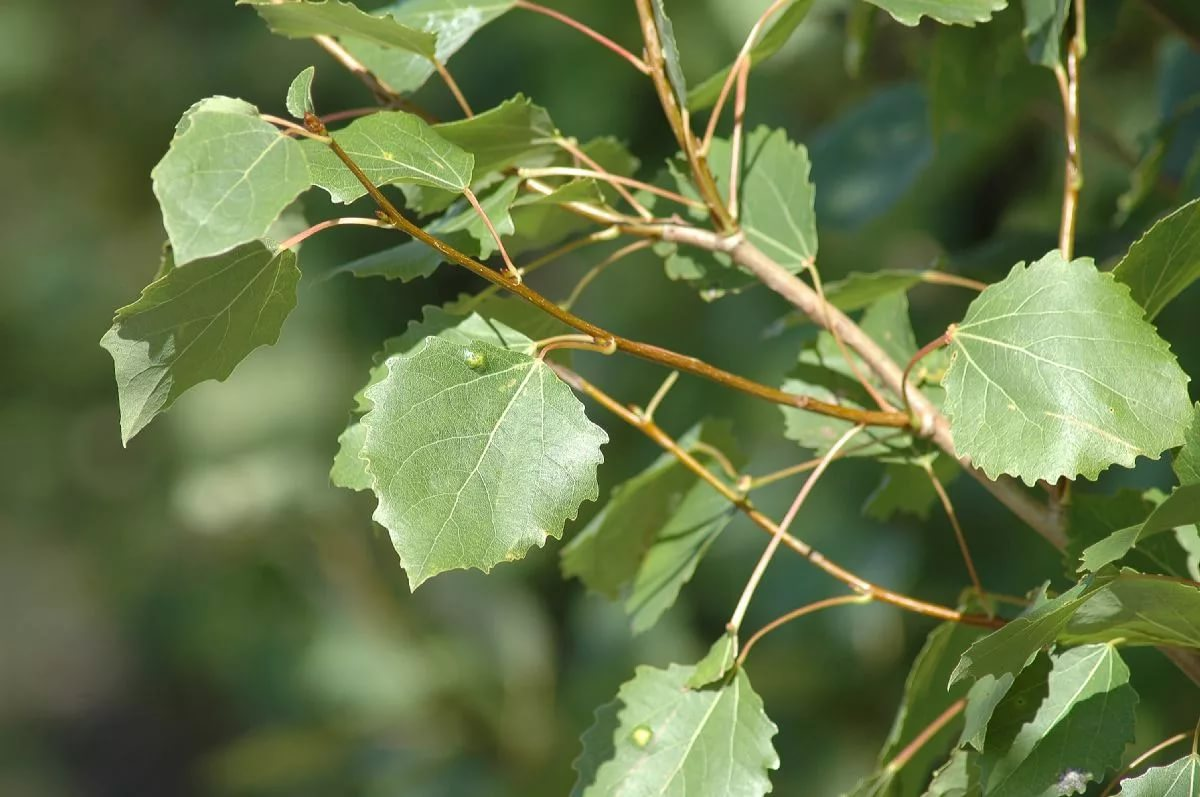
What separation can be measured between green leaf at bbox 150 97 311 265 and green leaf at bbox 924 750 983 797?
45 cm

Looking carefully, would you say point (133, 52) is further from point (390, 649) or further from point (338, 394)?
point (390, 649)

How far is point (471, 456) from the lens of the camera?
0.63 metres

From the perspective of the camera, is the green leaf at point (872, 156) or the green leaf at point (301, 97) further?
the green leaf at point (872, 156)

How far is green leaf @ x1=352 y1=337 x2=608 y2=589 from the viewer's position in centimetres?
61

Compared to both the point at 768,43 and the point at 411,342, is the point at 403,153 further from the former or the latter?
the point at 768,43

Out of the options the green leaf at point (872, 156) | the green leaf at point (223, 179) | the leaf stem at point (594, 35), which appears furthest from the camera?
the green leaf at point (872, 156)

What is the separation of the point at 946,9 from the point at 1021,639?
0.35 metres

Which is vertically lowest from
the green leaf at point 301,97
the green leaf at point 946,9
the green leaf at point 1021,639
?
the green leaf at point 1021,639

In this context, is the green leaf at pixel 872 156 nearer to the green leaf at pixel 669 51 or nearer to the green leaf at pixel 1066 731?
the green leaf at pixel 669 51

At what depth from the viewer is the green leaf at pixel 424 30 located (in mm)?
822

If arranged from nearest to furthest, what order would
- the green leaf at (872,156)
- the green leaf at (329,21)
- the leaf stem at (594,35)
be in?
the green leaf at (329,21) < the leaf stem at (594,35) < the green leaf at (872,156)

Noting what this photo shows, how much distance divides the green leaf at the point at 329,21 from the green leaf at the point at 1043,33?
39 cm

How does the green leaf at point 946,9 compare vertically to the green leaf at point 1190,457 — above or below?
above

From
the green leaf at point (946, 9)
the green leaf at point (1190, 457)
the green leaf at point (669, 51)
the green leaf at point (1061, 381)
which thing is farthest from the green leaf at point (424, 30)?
the green leaf at point (1190, 457)
